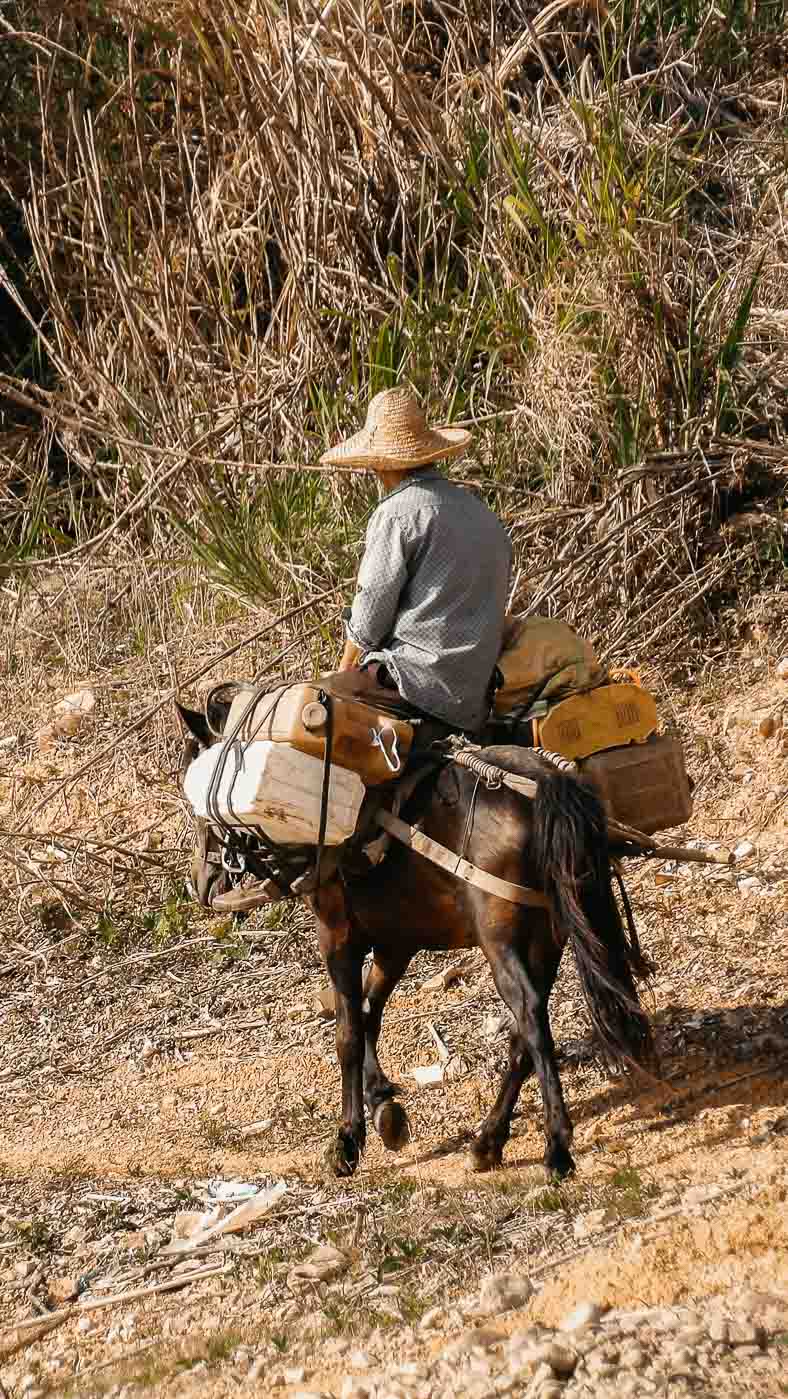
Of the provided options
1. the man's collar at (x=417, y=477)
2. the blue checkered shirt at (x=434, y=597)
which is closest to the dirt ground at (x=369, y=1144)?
the blue checkered shirt at (x=434, y=597)

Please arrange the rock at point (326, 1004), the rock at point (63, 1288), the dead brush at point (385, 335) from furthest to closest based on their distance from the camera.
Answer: the dead brush at point (385, 335) < the rock at point (326, 1004) < the rock at point (63, 1288)

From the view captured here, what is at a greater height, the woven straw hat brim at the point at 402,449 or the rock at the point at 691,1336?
the woven straw hat brim at the point at 402,449

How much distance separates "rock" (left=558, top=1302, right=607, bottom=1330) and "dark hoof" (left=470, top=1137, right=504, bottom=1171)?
5.13ft

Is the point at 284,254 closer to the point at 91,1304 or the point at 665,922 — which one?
the point at 665,922

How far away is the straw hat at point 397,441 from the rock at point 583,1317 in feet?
9.14

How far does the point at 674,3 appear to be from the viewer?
33.8 feet

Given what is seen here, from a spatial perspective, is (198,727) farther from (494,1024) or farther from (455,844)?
(494,1024)

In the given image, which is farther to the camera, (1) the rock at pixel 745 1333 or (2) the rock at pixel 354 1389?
(2) the rock at pixel 354 1389

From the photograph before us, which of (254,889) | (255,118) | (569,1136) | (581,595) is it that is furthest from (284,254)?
(569,1136)

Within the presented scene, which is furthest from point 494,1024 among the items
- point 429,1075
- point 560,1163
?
point 560,1163

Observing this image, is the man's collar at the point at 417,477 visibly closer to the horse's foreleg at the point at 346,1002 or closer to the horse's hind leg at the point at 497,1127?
the horse's foreleg at the point at 346,1002

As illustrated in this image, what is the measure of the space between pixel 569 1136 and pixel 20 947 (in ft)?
12.9

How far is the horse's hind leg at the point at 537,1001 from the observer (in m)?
4.80

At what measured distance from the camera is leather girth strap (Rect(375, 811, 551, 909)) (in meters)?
4.85
